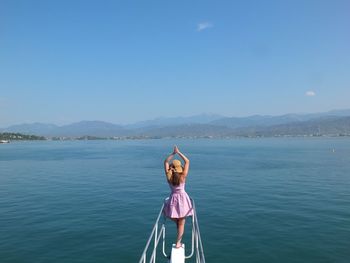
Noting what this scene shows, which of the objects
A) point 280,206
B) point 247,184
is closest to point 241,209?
point 280,206

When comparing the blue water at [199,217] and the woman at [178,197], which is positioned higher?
the woman at [178,197]

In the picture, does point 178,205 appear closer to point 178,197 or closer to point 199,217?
point 178,197

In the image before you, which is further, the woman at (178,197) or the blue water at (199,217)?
the blue water at (199,217)

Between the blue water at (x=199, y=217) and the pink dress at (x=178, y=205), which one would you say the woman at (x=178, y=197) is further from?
the blue water at (x=199, y=217)

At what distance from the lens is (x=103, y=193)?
135ft

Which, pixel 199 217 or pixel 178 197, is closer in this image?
pixel 178 197

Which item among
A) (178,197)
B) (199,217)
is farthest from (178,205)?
(199,217)

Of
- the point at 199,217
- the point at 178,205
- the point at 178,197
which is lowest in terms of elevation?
the point at 199,217

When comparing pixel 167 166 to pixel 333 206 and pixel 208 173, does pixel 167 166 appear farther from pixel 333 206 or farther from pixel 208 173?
pixel 208 173

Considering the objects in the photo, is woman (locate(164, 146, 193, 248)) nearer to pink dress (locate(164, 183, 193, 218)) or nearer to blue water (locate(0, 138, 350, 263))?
pink dress (locate(164, 183, 193, 218))

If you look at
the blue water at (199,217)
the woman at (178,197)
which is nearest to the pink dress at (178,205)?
the woman at (178,197)

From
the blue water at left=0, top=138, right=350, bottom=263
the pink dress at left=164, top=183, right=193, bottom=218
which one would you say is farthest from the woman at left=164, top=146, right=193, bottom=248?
the blue water at left=0, top=138, right=350, bottom=263

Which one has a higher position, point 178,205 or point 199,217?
point 178,205

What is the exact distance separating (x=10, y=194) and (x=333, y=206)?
123ft
